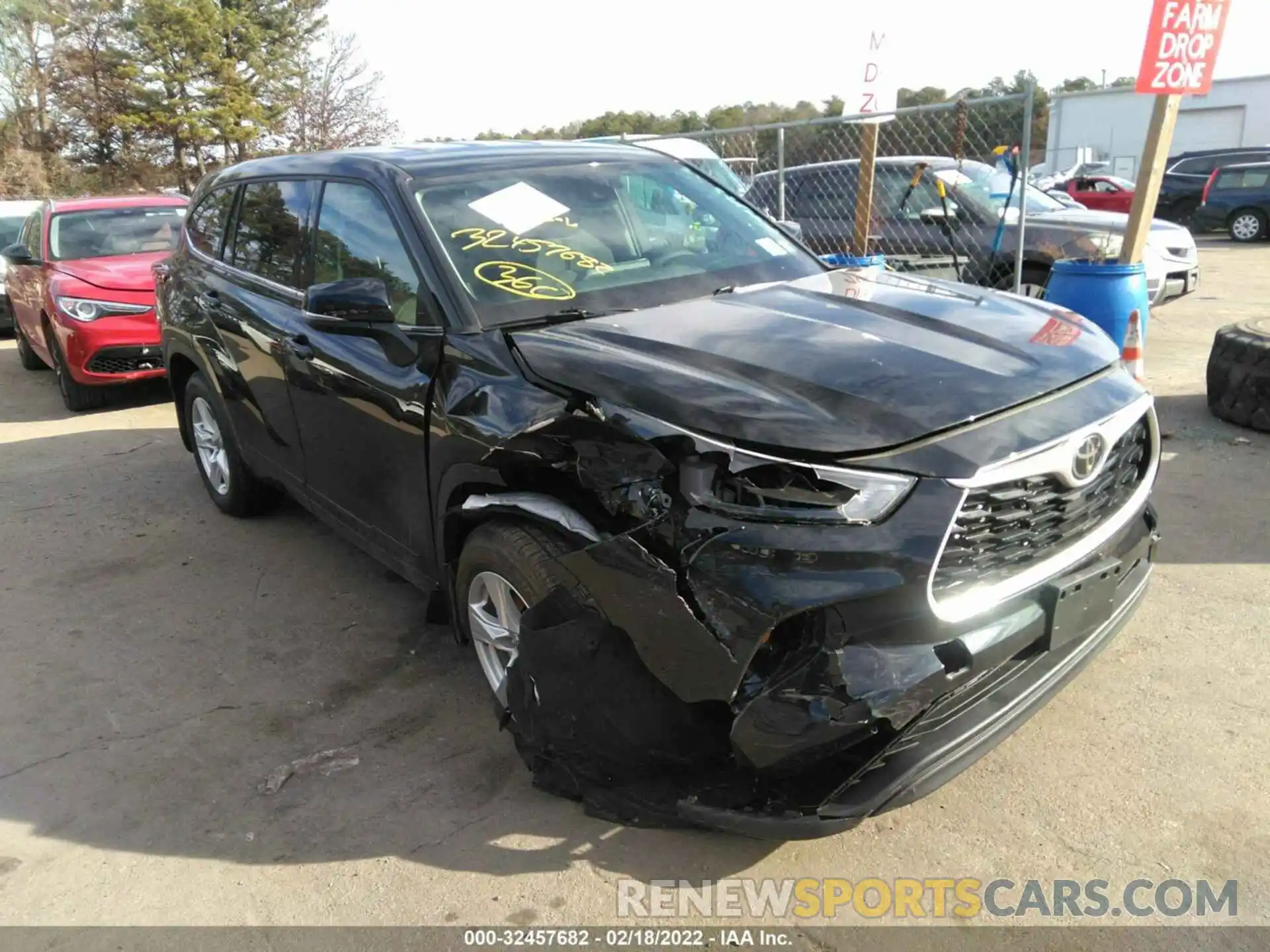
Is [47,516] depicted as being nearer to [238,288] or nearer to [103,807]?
[238,288]

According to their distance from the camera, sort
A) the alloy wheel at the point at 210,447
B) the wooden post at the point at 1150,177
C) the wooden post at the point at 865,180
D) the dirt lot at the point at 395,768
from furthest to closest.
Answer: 1. the wooden post at the point at 865,180
2. the wooden post at the point at 1150,177
3. the alloy wheel at the point at 210,447
4. the dirt lot at the point at 395,768

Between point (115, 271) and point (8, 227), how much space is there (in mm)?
6414

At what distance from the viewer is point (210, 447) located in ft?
18.2

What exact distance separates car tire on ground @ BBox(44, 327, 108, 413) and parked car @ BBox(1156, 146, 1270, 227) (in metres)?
21.4

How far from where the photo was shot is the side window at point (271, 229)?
4082mm

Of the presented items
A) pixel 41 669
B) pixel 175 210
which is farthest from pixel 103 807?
pixel 175 210

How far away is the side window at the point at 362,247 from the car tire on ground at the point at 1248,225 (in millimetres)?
20953

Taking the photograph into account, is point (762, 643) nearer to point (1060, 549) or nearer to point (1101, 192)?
point (1060, 549)

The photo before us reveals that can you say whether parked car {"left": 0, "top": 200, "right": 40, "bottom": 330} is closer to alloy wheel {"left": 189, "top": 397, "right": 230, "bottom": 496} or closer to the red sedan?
alloy wheel {"left": 189, "top": 397, "right": 230, "bottom": 496}

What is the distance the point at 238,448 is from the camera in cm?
496

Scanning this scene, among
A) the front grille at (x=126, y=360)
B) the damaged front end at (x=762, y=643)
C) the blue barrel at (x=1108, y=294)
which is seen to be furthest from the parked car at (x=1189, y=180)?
the damaged front end at (x=762, y=643)

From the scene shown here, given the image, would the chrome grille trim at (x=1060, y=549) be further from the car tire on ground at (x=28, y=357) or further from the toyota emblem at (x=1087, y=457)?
the car tire on ground at (x=28, y=357)

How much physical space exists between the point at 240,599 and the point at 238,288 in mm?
1471

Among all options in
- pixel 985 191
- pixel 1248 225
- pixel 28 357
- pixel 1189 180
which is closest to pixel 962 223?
pixel 985 191
